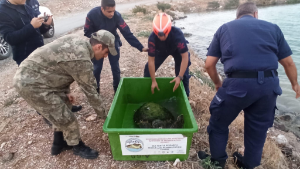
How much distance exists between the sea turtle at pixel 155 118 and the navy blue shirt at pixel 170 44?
2.67ft

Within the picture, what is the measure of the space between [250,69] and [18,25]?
2.70m

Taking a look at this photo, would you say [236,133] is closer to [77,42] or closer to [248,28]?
[248,28]

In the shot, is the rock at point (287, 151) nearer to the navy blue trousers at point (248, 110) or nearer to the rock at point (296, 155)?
the rock at point (296, 155)

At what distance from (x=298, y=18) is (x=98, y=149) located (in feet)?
49.0

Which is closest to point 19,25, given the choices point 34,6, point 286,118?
point 34,6

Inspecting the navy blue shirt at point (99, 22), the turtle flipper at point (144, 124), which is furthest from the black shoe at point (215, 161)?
the navy blue shirt at point (99, 22)

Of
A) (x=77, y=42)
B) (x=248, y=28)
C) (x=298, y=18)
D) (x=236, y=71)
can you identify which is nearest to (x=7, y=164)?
(x=77, y=42)

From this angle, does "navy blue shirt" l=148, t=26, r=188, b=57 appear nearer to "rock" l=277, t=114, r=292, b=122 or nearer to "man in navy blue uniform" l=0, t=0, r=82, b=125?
"man in navy blue uniform" l=0, t=0, r=82, b=125

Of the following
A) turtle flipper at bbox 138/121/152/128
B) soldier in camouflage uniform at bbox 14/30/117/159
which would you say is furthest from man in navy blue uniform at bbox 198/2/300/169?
soldier in camouflage uniform at bbox 14/30/117/159

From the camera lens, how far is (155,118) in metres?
2.94

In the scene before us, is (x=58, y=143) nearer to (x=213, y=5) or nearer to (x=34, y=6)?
(x=34, y=6)

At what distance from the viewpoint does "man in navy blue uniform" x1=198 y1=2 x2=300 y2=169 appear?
180 centimetres

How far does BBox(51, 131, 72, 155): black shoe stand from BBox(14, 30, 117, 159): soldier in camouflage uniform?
211mm

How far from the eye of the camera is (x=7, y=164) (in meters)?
2.41
